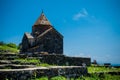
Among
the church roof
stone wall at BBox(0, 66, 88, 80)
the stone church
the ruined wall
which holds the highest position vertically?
the church roof

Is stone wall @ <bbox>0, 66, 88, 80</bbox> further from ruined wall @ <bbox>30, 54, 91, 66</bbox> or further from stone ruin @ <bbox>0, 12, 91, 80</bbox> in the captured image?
ruined wall @ <bbox>30, 54, 91, 66</bbox>

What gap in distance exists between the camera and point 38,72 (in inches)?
449

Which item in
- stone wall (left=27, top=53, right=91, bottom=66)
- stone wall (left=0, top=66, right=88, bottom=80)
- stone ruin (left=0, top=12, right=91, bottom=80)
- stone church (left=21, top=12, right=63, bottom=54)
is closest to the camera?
stone wall (left=0, top=66, right=88, bottom=80)

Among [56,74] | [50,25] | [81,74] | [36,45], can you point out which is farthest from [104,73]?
[50,25]

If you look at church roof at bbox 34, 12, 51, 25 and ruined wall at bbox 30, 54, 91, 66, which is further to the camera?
church roof at bbox 34, 12, 51, 25

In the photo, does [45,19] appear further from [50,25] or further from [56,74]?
[56,74]

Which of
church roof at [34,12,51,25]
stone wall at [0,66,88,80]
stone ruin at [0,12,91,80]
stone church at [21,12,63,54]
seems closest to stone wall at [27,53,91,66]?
stone ruin at [0,12,91,80]

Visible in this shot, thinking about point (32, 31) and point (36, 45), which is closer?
point (36, 45)

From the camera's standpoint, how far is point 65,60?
24.3 metres

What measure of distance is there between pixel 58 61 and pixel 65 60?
1125 millimetres

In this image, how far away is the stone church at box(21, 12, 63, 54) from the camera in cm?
4761

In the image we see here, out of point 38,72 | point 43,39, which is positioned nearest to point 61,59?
point 38,72

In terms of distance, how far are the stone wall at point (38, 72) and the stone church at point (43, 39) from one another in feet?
108

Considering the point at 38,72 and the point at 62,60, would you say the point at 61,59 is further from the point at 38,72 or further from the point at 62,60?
the point at 38,72
